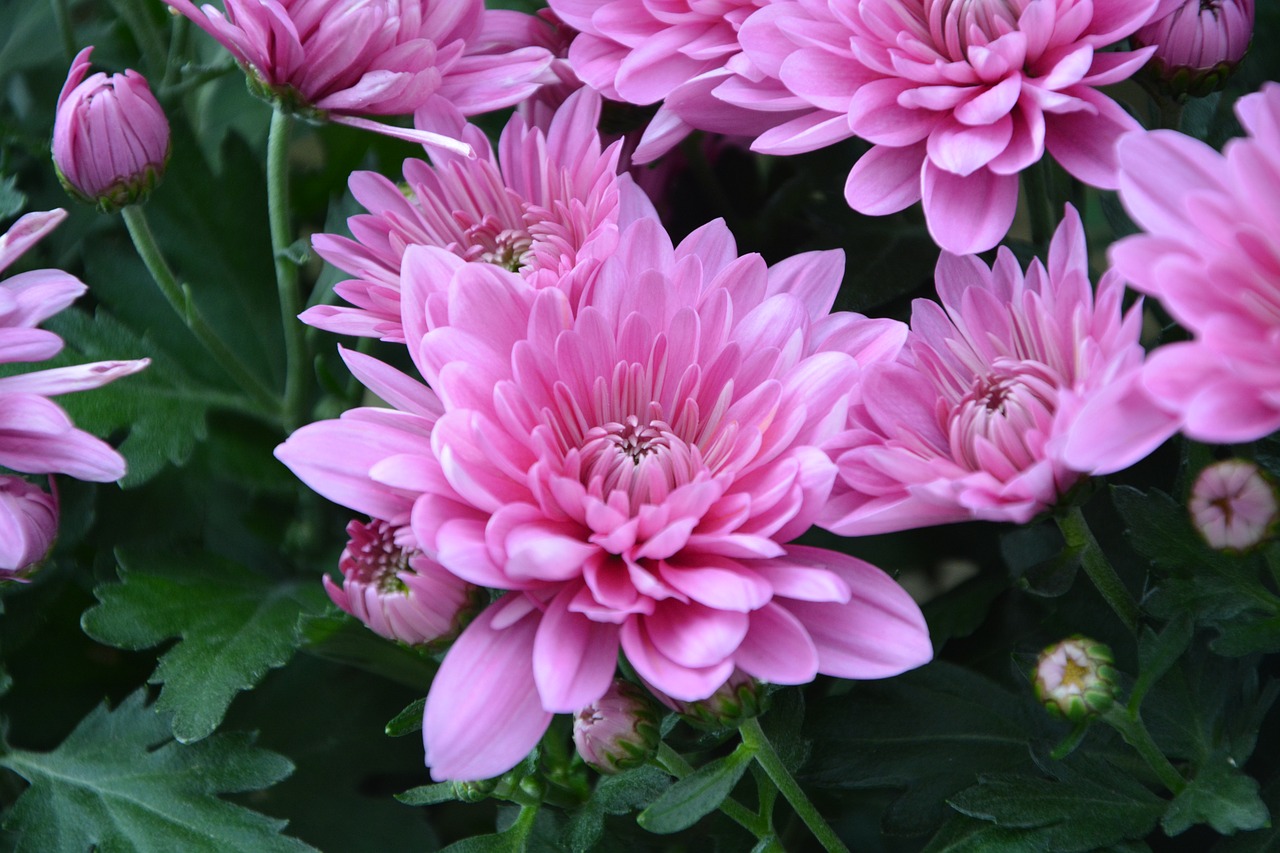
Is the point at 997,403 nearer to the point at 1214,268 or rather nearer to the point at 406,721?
the point at 1214,268

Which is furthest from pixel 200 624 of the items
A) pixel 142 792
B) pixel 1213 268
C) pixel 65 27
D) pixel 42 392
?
pixel 1213 268

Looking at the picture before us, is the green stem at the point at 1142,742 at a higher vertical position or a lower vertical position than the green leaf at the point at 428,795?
higher

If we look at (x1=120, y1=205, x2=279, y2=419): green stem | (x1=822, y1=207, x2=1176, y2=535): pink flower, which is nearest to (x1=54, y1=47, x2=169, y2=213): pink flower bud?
(x1=120, y1=205, x2=279, y2=419): green stem

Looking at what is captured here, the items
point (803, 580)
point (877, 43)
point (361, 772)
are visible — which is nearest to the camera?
point (803, 580)

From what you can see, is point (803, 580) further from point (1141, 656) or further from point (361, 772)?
point (361, 772)

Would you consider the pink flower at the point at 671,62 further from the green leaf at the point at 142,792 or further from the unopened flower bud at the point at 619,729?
the green leaf at the point at 142,792

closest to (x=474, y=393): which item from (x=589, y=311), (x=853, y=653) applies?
(x=589, y=311)

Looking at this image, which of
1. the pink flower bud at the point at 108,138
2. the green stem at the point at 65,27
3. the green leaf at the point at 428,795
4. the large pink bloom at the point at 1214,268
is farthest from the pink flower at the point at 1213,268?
the green stem at the point at 65,27
